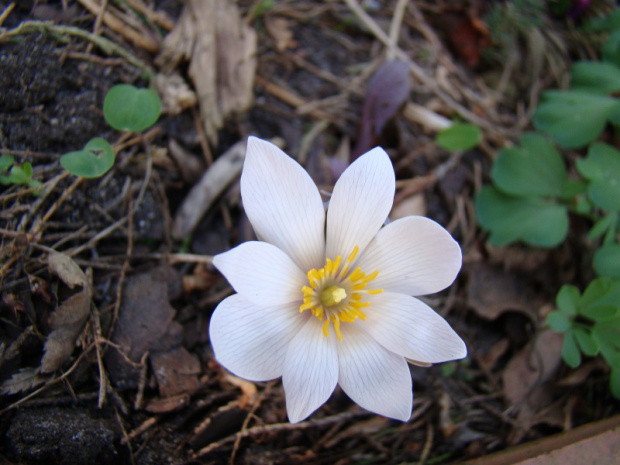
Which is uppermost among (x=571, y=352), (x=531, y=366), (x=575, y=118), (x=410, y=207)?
(x=575, y=118)

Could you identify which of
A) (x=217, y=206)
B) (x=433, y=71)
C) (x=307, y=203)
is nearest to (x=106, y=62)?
(x=217, y=206)

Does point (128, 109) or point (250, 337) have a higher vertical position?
point (128, 109)

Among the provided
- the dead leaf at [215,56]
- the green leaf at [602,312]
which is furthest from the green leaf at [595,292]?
the dead leaf at [215,56]

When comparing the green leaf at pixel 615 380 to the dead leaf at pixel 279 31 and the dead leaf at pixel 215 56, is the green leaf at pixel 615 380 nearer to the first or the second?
the dead leaf at pixel 215 56

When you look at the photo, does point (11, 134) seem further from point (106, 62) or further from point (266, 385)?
point (266, 385)

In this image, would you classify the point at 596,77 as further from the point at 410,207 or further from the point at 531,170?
the point at 410,207

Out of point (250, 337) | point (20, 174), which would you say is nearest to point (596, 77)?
point (250, 337)
